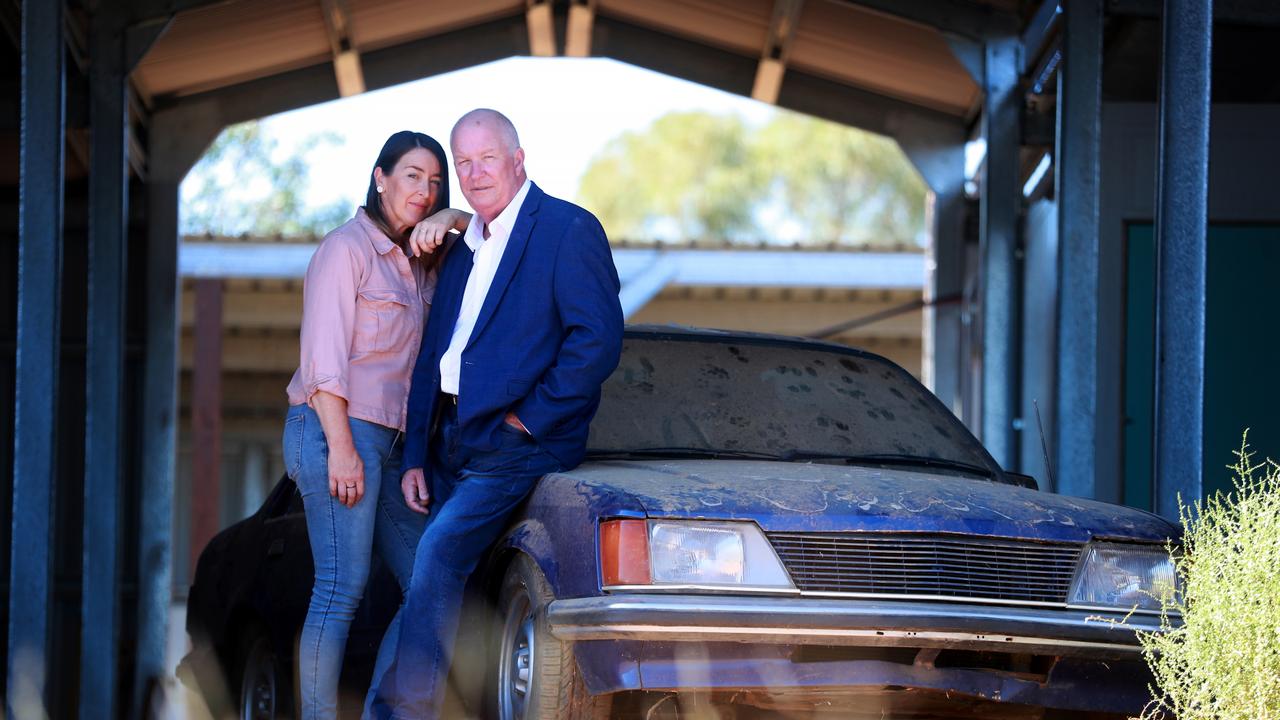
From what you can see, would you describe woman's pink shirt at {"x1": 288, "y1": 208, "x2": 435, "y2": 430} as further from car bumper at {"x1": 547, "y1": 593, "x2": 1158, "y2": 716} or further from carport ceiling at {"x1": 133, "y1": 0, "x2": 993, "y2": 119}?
carport ceiling at {"x1": 133, "y1": 0, "x2": 993, "y2": 119}

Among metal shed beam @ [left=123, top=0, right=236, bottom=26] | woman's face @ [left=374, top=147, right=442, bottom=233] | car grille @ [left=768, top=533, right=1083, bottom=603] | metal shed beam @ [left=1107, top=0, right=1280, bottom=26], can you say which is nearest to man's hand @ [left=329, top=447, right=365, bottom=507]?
woman's face @ [left=374, top=147, right=442, bottom=233]

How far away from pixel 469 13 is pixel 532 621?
9255 mm

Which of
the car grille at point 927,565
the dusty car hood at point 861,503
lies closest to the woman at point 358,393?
the dusty car hood at point 861,503

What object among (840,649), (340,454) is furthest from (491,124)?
(840,649)

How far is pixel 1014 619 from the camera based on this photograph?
14.4ft

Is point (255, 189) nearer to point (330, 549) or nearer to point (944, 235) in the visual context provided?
point (944, 235)

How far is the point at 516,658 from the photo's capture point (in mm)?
4746

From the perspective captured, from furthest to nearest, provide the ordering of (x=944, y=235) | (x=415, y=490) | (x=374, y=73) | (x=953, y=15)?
(x=944, y=235) < (x=374, y=73) < (x=953, y=15) < (x=415, y=490)

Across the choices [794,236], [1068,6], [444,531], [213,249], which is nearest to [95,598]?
[444,531]

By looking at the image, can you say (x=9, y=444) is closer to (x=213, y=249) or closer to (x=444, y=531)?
(x=213, y=249)

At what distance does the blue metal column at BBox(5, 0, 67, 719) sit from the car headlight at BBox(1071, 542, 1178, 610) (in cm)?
476

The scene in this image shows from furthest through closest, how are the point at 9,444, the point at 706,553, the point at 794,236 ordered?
1. the point at 794,236
2. the point at 9,444
3. the point at 706,553

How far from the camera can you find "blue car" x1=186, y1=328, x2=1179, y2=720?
4.24m

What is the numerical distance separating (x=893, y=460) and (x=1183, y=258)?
53.2 inches
